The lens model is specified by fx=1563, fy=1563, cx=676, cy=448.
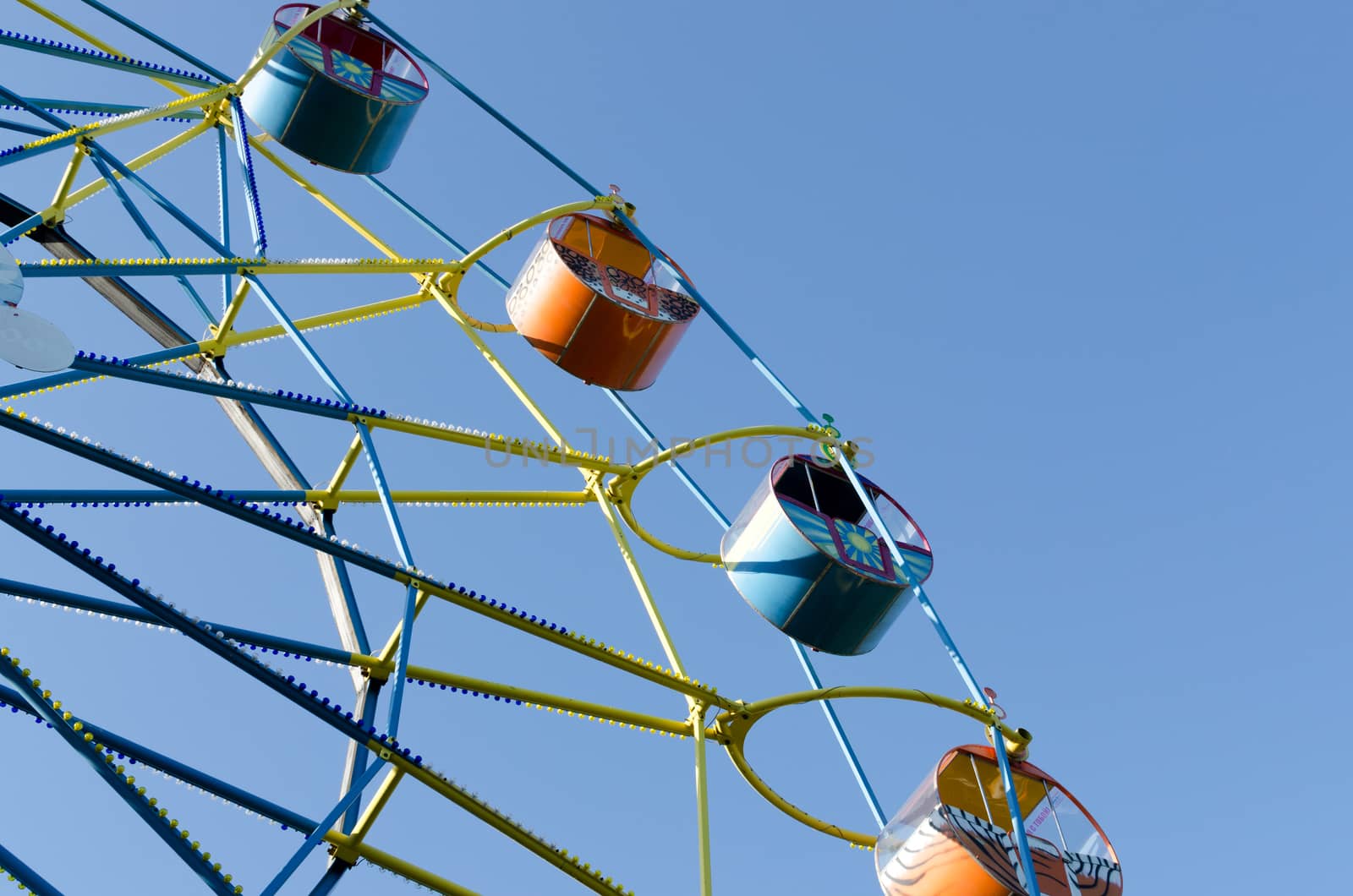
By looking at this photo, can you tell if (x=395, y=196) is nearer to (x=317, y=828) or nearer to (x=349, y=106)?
(x=349, y=106)

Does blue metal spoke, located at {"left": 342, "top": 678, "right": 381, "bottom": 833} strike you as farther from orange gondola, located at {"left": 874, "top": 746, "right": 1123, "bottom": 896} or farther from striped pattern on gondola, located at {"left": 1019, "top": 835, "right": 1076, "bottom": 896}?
striped pattern on gondola, located at {"left": 1019, "top": 835, "right": 1076, "bottom": 896}

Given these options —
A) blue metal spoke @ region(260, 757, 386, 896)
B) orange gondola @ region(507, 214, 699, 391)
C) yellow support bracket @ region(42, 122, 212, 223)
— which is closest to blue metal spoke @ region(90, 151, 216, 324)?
yellow support bracket @ region(42, 122, 212, 223)

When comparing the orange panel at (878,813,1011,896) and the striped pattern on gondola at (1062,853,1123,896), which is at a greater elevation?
the striped pattern on gondola at (1062,853,1123,896)

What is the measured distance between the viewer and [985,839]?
32.2 ft

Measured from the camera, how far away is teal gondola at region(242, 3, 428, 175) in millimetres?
13070

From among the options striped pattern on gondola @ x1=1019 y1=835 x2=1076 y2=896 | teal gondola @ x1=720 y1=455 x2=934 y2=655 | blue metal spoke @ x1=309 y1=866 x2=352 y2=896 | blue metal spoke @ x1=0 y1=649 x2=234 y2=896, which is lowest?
blue metal spoke @ x1=309 y1=866 x2=352 y2=896

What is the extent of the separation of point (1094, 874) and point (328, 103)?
8.51 meters

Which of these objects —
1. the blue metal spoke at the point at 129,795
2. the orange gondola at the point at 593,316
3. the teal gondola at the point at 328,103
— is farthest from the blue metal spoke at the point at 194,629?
the teal gondola at the point at 328,103

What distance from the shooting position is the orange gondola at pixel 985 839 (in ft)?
31.5

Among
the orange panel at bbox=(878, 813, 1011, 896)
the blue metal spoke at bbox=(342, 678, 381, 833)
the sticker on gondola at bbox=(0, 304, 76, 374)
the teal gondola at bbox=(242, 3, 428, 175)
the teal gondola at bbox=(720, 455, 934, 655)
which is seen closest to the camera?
the sticker on gondola at bbox=(0, 304, 76, 374)

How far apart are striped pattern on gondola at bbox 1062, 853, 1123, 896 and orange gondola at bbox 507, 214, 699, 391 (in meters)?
4.89

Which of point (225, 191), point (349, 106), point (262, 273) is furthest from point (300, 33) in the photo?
point (262, 273)

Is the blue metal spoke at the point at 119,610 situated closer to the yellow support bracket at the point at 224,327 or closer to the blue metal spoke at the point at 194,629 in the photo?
the blue metal spoke at the point at 194,629

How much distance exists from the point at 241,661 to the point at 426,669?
65.7 inches
